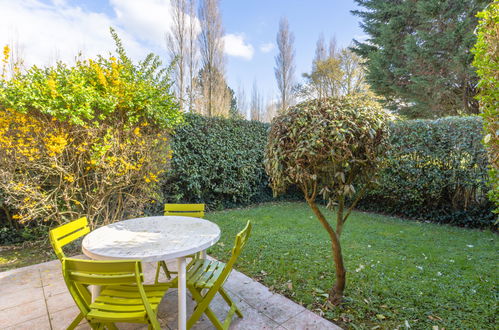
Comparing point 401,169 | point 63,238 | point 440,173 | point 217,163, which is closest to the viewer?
point 63,238

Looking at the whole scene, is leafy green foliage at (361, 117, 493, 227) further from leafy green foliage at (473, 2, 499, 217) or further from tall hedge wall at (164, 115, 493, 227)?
leafy green foliage at (473, 2, 499, 217)

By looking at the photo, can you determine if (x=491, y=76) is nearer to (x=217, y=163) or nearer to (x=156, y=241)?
(x=156, y=241)

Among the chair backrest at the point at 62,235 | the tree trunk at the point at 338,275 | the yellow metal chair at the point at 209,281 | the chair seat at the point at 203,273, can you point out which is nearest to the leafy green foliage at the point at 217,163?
the chair backrest at the point at 62,235

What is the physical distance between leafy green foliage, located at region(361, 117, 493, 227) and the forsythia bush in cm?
478

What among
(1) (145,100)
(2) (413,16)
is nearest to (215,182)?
(1) (145,100)

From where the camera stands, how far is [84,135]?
3787 mm

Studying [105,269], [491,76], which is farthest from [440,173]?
[105,269]

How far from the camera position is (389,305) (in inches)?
96.8

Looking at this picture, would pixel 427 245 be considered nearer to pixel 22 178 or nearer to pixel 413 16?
pixel 22 178

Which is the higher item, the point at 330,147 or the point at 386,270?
the point at 330,147

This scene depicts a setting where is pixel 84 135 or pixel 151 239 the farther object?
pixel 84 135

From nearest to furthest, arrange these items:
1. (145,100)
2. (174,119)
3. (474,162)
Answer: (145,100), (174,119), (474,162)

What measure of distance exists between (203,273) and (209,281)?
191 mm

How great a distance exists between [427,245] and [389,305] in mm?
2428
